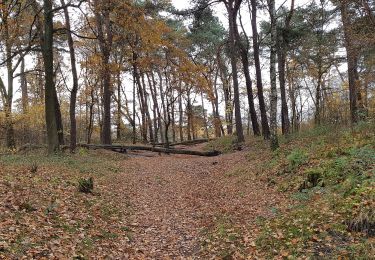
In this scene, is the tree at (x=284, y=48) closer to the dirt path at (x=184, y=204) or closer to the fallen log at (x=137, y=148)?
the fallen log at (x=137, y=148)

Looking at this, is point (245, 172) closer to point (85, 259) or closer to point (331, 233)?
point (331, 233)

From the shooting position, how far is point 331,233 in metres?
6.04

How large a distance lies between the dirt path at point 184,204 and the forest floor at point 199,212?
0.12 feet

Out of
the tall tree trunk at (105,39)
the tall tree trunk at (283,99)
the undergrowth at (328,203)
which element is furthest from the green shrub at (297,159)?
the tall tree trunk at (105,39)

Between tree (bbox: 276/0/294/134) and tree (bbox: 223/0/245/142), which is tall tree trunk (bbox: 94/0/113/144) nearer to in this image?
tree (bbox: 223/0/245/142)

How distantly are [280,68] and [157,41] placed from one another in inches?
338

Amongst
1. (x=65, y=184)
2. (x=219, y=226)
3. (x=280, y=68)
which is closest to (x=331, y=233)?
Result: (x=219, y=226)

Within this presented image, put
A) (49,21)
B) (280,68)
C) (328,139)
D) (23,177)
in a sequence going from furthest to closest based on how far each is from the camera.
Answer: (280,68)
(49,21)
(328,139)
(23,177)

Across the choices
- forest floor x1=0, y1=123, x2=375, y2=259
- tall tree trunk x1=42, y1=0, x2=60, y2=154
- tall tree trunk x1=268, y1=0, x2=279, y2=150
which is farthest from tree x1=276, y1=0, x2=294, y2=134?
tall tree trunk x1=42, y1=0, x2=60, y2=154

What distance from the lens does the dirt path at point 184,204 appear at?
7.46 meters

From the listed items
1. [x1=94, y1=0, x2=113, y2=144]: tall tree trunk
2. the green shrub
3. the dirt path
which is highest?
[x1=94, y1=0, x2=113, y2=144]: tall tree trunk

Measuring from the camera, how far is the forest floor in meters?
5.98

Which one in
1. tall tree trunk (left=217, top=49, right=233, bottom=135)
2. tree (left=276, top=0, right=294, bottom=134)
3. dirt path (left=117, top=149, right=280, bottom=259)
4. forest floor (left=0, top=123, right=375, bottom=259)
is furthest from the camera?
tall tree trunk (left=217, top=49, right=233, bottom=135)

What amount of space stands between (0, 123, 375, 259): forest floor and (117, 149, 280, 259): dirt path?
35mm
